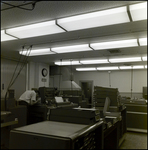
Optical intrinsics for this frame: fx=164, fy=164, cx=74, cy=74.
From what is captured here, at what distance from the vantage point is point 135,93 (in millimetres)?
7301

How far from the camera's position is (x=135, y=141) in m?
3.55

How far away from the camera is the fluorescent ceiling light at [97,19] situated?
1919mm

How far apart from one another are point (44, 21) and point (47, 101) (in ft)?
7.81

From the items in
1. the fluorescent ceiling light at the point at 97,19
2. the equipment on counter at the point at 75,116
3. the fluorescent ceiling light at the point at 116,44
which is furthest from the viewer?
the fluorescent ceiling light at the point at 116,44

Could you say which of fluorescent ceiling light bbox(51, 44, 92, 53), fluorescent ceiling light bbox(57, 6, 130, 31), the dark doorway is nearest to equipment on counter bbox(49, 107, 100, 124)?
fluorescent ceiling light bbox(57, 6, 130, 31)

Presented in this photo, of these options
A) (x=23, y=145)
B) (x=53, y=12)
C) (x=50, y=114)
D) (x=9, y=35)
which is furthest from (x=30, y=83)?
(x=23, y=145)

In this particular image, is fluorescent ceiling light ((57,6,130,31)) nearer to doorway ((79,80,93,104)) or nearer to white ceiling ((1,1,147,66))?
white ceiling ((1,1,147,66))

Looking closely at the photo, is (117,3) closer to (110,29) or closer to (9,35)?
(110,29)

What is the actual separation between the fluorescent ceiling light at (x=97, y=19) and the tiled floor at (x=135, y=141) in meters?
2.41

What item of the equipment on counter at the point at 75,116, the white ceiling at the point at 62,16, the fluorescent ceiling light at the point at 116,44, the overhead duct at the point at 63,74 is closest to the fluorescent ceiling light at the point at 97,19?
the white ceiling at the point at 62,16

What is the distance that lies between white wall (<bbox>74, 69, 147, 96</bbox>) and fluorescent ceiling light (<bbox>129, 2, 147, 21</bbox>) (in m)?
5.80

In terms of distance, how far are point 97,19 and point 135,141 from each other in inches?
111

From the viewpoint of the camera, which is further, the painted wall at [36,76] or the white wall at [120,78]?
the white wall at [120,78]

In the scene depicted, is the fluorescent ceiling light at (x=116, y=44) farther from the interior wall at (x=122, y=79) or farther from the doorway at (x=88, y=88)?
the doorway at (x=88, y=88)
